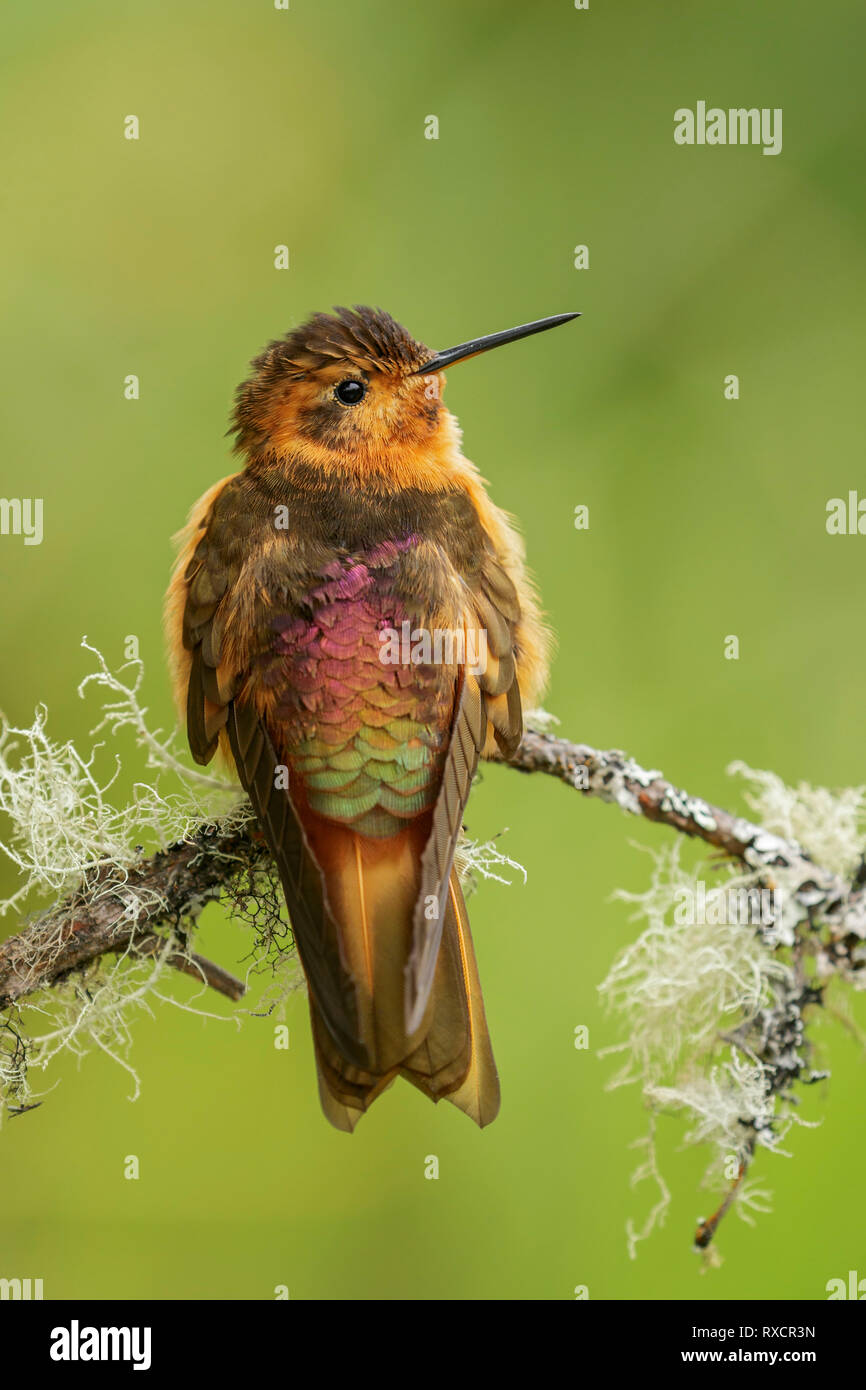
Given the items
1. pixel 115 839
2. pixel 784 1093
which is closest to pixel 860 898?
pixel 784 1093

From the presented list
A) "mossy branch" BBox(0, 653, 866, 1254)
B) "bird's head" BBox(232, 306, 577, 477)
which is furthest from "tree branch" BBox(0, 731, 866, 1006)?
"bird's head" BBox(232, 306, 577, 477)

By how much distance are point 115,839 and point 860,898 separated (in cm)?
134

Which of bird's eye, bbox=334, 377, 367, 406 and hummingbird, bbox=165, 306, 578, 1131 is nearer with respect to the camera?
hummingbird, bbox=165, 306, 578, 1131

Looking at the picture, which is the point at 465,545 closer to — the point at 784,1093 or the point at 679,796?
the point at 679,796

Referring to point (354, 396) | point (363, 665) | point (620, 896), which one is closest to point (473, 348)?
point (354, 396)

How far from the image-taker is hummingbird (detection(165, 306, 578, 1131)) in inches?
80.8

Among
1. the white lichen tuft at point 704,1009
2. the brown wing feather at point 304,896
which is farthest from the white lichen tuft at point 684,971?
the brown wing feather at point 304,896

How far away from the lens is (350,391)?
2.74 m

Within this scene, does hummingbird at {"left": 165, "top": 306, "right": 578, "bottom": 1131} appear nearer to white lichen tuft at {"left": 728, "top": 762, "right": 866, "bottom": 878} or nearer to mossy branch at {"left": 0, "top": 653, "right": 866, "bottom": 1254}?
mossy branch at {"left": 0, "top": 653, "right": 866, "bottom": 1254}

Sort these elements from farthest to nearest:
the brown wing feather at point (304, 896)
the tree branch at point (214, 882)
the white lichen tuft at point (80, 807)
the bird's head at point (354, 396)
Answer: the bird's head at point (354, 396) < the white lichen tuft at point (80, 807) < the tree branch at point (214, 882) < the brown wing feather at point (304, 896)

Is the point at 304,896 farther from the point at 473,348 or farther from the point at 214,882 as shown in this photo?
the point at 473,348

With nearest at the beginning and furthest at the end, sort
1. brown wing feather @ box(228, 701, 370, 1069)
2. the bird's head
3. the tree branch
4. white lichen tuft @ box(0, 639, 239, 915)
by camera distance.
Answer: brown wing feather @ box(228, 701, 370, 1069), the tree branch, white lichen tuft @ box(0, 639, 239, 915), the bird's head

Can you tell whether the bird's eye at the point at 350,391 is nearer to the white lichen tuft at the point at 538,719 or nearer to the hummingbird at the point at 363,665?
the hummingbird at the point at 363,665

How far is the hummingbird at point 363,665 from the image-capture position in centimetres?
205
